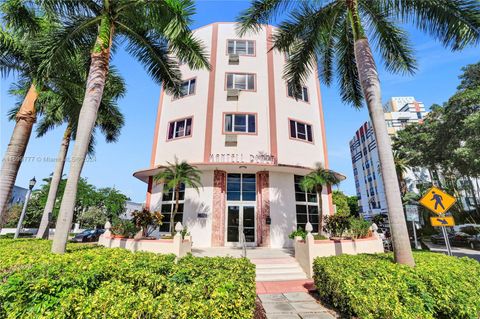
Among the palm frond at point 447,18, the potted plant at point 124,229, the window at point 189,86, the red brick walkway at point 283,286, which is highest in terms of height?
the window at point 189,86

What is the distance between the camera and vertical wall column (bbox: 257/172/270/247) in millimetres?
13977

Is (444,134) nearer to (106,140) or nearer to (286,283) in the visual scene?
(286,283)

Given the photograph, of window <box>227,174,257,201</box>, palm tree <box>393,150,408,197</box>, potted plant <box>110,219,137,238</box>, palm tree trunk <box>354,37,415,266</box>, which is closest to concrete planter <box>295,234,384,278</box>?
A: palm tree trunk <box>354,37,415,266</box>

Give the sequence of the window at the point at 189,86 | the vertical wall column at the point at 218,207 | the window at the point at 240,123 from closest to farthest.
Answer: the vertical wall column at the point at 218,207
the window at the point at 240,123
the window at the point at 189,86

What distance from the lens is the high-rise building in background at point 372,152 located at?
160 ft

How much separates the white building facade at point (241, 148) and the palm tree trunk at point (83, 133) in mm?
6622

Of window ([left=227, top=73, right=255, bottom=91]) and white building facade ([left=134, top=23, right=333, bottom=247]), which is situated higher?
window ([left=227, top=73, right=255, bottom=91])

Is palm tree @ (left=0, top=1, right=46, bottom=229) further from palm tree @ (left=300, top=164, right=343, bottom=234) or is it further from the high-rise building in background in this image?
the high-rise building in background

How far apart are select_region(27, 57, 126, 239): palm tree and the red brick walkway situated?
11196mm

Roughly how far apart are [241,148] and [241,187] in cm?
260

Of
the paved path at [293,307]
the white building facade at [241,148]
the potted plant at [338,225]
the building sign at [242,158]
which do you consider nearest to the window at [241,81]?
the white building facade at [241,148]

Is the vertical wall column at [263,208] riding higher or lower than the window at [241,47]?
lower

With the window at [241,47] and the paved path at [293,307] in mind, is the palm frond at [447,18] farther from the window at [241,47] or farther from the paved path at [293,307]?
the window at [241,47]

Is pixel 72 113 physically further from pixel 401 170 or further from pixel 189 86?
pixel 401 170
